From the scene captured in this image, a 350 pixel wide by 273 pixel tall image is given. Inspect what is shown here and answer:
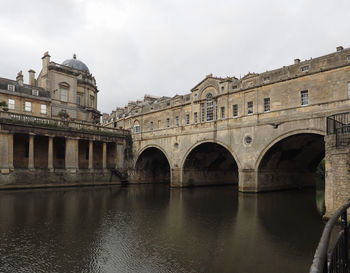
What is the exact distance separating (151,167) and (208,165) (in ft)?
32.0

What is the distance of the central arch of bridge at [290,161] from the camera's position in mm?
23641

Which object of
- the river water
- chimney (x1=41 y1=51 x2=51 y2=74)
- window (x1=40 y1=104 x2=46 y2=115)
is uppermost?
chimney (x1=41 y1=51 x2=51 y2=74)

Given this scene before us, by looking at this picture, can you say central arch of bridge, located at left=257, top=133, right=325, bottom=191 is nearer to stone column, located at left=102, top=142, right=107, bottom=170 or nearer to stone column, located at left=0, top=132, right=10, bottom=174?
stone column, located at left=102, top=142, right=107, bottom=170

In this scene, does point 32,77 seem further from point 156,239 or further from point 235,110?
point 156,239

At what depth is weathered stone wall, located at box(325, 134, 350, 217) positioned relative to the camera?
11773mm

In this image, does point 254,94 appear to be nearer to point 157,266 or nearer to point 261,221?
point 261,221

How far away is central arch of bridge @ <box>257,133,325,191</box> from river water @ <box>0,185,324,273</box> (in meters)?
7.17

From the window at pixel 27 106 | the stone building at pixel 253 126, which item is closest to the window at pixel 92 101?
the window at pixel 27 106

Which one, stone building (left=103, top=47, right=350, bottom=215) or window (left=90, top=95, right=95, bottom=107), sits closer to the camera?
stone building (left=103, top=47, right=350, bottom=215)

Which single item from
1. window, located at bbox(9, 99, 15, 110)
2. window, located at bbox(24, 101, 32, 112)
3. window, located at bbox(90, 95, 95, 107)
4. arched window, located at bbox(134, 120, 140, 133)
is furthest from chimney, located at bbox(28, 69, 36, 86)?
arched window, located at bbox(134, 120, 140, 133)

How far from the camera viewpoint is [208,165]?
3381 centimetres

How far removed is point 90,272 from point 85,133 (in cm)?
2860

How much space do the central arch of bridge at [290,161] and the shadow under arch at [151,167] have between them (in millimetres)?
14960

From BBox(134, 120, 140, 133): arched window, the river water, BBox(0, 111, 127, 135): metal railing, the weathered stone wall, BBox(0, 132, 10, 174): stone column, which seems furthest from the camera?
BBox(134, 120, 140, 133): arched window
